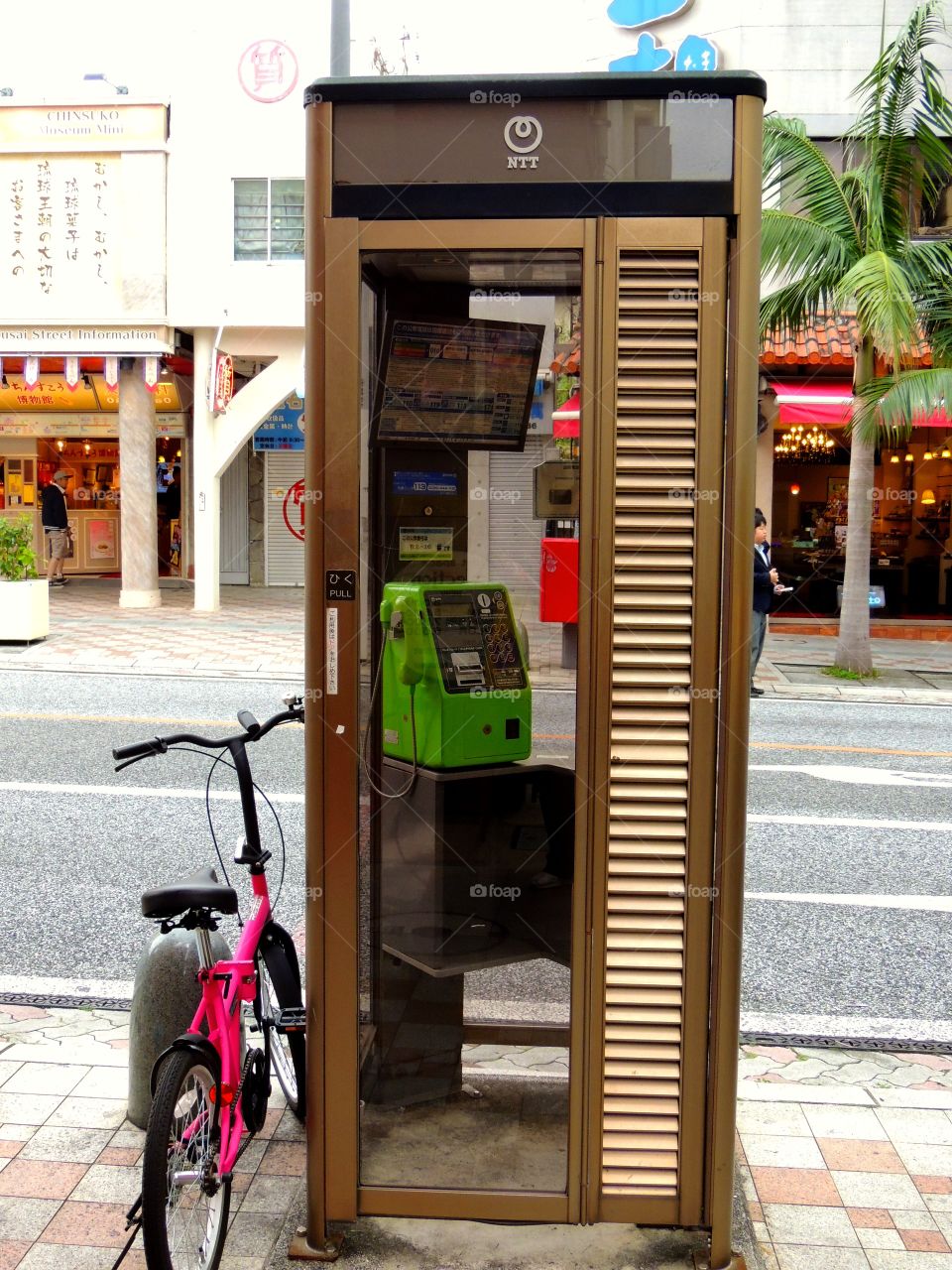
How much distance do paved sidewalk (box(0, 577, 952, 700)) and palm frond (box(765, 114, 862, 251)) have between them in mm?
4874

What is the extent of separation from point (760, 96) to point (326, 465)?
1.37 metres

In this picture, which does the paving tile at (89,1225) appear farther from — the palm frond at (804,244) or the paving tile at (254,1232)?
the palm frond at (804,244)

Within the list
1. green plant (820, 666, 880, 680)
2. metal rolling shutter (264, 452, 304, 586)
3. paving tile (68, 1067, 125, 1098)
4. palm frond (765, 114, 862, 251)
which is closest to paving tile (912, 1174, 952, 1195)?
paving tile (68, 1067, 125, 1098)

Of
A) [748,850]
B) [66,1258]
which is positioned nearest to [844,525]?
[748,850]

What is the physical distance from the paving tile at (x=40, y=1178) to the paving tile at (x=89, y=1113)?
0.78 ft

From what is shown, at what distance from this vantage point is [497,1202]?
10.8 feet

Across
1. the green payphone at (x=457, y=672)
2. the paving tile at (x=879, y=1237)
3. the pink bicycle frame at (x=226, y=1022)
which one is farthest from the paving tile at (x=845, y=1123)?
the pink bicycle frame at (x=226, y=1022)

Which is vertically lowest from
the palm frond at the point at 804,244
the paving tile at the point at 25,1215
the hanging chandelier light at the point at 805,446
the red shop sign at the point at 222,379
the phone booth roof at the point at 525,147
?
the paving tile at the point at 25,1215

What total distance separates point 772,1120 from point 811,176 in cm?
1239

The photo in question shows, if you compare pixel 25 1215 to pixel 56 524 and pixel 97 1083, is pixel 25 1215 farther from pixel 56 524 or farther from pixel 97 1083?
pixel 56 524

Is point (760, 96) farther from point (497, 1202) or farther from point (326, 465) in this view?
point (497, 1202)

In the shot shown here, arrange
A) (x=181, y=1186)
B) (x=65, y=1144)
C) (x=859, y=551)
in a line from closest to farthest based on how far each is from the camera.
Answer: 1. (x=181, y=1186)
2. (x=65, y=1144)
3. (x=859, y=551)

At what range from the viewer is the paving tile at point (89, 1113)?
3938 millimetres

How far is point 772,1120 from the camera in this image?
4.06 meters
